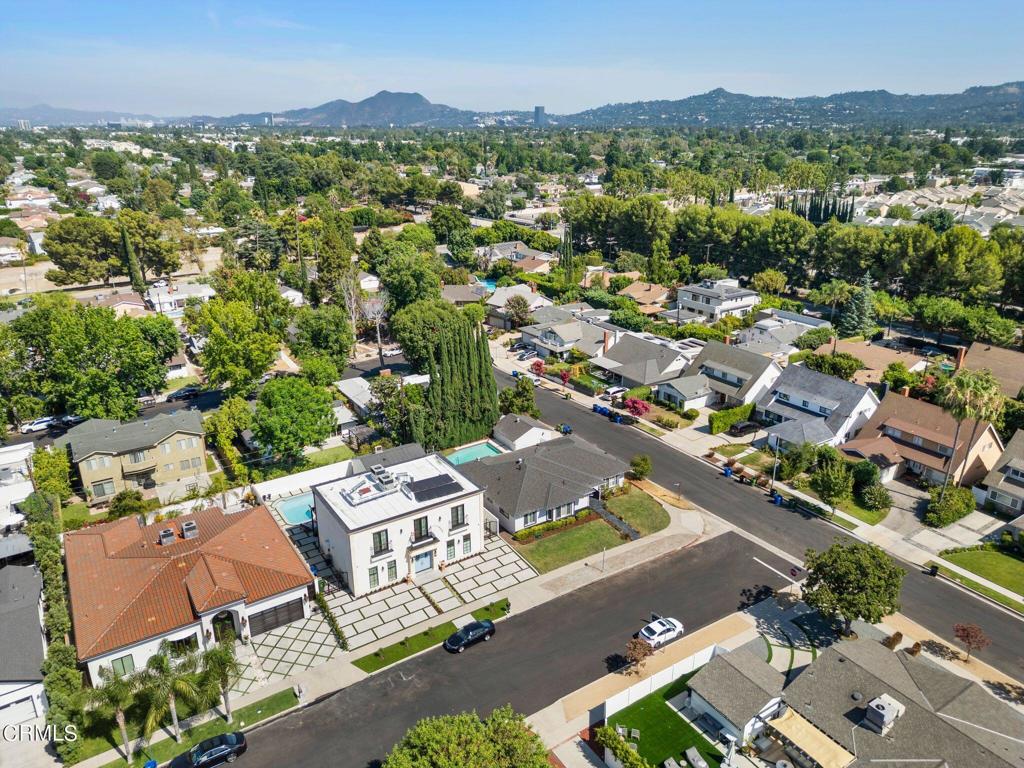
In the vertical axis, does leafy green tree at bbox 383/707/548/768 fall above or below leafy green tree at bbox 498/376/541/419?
above

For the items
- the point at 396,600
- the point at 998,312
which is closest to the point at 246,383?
the point at 396,600

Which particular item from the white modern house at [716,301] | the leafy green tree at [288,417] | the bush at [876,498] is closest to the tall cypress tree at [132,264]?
the leafy green tree at [288,417]

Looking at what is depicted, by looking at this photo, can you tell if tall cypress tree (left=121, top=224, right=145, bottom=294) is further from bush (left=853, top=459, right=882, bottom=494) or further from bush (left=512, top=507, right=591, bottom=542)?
bush (left=853, top=459, right=882, bottom=494)

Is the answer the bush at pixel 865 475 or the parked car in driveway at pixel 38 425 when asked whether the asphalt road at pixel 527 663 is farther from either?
the parked car in driveway at pixel 38 425

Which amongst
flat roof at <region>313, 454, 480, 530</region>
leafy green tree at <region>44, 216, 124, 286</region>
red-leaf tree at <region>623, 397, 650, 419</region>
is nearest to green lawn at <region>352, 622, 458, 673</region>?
flat roof at <region>313, 454, 480, 530</region>

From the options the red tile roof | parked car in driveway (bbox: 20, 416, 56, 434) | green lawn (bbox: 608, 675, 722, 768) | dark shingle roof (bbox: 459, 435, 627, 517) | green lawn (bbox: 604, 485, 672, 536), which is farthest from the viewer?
parked car in driveway (bbox: 20, 416, 56, 434)
